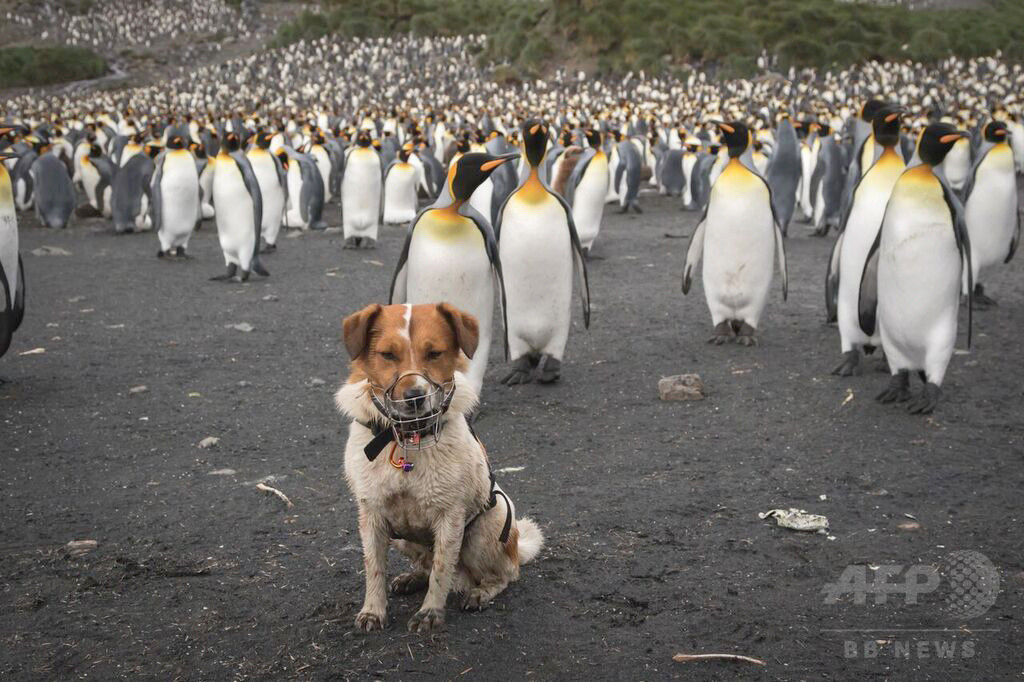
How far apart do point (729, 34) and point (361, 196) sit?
30778mm

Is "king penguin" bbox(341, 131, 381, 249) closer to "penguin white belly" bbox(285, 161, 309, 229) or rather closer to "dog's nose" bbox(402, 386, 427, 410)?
"penguin white belly" bbox(285, 161, 309, 229)

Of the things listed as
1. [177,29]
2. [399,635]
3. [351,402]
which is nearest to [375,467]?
[351,402]

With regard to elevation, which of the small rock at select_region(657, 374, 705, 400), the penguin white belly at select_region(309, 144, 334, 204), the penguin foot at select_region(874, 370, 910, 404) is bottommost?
the small rock at select_region(657, 374, 705, 400)

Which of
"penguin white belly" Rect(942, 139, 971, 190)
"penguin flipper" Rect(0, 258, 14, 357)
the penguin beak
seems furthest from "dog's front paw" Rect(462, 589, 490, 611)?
"penguin white belly" Rect(942, 139, 971, 190)

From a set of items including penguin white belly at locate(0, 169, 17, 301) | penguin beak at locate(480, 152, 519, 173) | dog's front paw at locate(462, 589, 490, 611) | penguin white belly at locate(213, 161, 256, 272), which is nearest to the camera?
dog's front paw at locate(462, 589, 490, 611)

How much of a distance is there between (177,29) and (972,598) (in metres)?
58.0

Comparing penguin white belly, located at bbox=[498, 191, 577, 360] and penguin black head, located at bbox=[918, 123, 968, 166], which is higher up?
penguin black head, located at bbox=[918, 123, 968, 166]

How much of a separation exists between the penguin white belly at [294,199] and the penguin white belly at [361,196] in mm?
1855

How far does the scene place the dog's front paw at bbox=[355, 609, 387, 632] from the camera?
3.05 m

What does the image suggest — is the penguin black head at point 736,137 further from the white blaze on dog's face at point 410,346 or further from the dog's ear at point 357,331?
the dog's ear at point 357,331

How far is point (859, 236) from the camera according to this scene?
20.4 feet

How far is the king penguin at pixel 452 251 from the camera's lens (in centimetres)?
546

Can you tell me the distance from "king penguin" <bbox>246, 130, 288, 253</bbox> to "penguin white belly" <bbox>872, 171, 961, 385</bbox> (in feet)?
25.8

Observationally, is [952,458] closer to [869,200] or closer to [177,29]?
[869,200]
